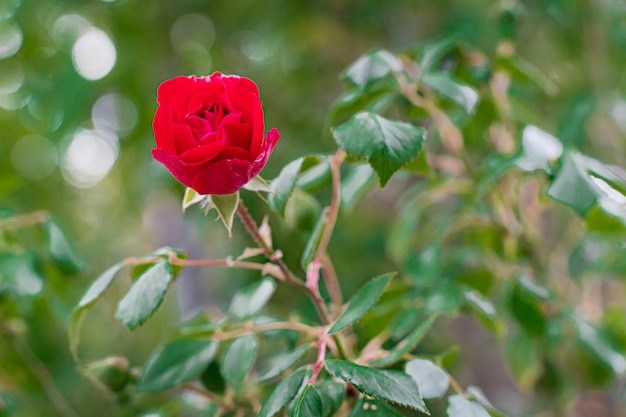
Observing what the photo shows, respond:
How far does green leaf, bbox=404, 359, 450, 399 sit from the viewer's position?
0.41 metres

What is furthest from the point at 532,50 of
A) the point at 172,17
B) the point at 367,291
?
the point at 367,291

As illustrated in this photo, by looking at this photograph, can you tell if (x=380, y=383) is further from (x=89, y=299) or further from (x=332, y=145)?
(x=332, y=145)

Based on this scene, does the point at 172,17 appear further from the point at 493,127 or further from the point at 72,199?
the point at 493,127

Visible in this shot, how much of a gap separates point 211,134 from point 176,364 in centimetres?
24

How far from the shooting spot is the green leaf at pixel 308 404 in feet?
1.13

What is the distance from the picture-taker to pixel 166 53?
57.0 inches

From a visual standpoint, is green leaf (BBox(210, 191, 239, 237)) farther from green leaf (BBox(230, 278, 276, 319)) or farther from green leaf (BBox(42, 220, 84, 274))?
green leaf (BBox(42, 220, 84, 274))

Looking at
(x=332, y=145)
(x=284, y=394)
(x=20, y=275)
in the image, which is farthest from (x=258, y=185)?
(x=332, y=145)

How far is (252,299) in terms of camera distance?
509mm

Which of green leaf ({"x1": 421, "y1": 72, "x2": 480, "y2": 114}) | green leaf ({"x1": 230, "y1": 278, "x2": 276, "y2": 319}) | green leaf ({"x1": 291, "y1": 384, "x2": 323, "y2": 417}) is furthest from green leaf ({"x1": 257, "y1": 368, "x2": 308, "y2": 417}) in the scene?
green leaf ({"x1": 421, "y1": 72, "x2": 480, "y2": 114})

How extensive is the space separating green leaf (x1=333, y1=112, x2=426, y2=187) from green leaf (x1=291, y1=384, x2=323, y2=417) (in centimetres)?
14

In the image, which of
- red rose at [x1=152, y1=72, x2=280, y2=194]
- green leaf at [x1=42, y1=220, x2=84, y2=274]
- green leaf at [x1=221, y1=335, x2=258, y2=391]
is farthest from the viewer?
green leaf at [x1=42, y1=220, x2=84, y2=274]

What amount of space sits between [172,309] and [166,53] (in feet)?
3.51

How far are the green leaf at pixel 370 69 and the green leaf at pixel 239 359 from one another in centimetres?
24
